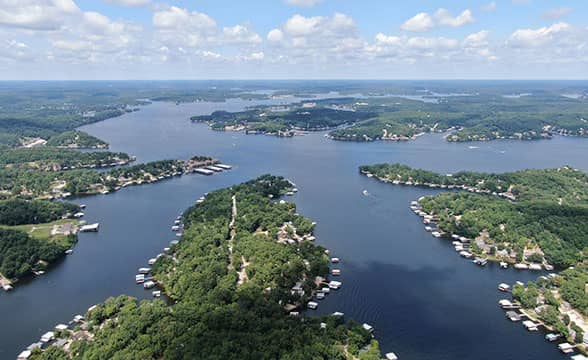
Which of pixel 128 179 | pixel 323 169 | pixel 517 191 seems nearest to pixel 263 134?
pixel 323 169

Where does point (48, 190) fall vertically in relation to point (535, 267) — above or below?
above

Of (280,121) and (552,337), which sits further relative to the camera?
(280,121)

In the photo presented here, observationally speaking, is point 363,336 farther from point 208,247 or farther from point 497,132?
point 497,132

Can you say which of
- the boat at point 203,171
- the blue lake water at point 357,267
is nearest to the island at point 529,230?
the blue lake water at point 357,267

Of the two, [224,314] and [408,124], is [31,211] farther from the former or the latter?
[408,124]

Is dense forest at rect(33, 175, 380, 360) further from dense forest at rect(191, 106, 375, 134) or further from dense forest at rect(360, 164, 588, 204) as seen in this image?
dense forest at rect(191, 106, 375, 134)

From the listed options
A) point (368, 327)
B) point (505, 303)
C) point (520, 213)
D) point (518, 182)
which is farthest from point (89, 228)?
point (518, 182)

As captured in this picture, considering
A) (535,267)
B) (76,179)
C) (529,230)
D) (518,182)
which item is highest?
(76,179)
